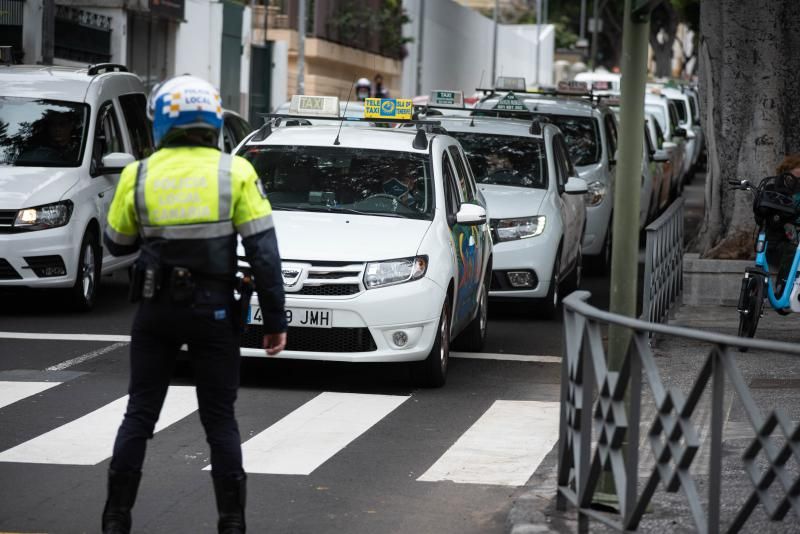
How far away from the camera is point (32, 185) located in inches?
521

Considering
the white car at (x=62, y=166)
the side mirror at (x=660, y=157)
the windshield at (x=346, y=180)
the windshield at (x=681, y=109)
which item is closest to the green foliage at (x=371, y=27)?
the windshield at (x=681, y=109)

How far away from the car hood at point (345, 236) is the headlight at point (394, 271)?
0.13 feet

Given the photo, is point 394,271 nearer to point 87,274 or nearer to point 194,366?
point 194,366

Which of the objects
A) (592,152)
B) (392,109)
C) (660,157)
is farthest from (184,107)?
(660,157)

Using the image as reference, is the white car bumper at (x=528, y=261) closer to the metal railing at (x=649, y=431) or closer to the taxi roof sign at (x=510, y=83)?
the taxi roof sign at (x=510, y=83)

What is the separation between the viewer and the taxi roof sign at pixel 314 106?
41.6 feet

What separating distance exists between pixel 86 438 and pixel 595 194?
10055 millimetres

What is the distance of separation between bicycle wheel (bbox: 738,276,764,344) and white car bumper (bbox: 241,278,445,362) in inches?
123

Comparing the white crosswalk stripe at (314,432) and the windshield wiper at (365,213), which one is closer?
the white crosswalk stripe at (314,432)

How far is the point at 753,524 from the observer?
495cm

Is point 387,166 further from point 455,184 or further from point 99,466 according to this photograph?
point 99,466

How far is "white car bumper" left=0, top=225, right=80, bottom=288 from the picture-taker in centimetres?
1298

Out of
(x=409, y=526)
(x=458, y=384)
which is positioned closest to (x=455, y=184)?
(x=458, y=384)

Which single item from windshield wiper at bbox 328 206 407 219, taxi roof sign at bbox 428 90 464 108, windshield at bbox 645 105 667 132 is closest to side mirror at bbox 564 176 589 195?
taxi roof sign at bbox 428 90 464 108
